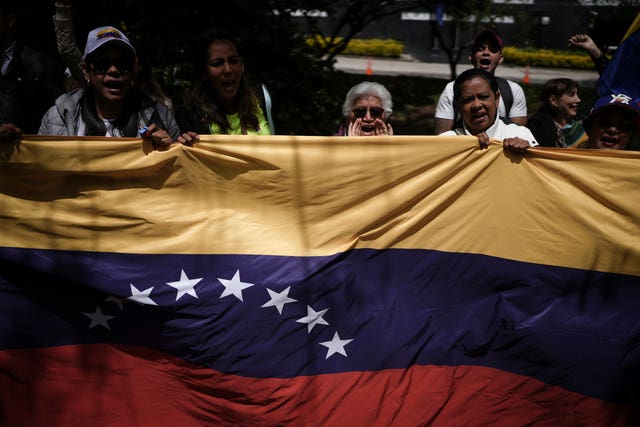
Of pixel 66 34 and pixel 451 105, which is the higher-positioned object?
pixel 66 34

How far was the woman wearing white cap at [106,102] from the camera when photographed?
3.12m

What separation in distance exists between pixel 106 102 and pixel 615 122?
8.94 feet

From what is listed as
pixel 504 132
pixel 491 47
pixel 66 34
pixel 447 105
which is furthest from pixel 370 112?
pixel 66 34

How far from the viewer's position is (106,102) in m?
3.20

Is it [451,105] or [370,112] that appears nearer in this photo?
[370,112]

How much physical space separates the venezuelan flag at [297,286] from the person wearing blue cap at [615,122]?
0.67 metres

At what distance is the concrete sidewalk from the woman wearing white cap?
755 inches

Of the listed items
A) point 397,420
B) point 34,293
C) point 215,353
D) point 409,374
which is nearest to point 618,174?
point 409,374

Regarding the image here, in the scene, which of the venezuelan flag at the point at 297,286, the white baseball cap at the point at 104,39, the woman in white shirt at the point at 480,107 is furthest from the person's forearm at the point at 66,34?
the woman in white shirt at the point at 480,107

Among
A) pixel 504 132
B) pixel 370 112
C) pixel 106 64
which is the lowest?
pixel 504 132

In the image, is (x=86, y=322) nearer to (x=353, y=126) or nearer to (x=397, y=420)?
(x=397, y=420)

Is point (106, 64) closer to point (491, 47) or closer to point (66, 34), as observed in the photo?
point (66, 34)

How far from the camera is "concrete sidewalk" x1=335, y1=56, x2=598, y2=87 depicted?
2248 cm

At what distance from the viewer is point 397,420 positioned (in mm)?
2885
